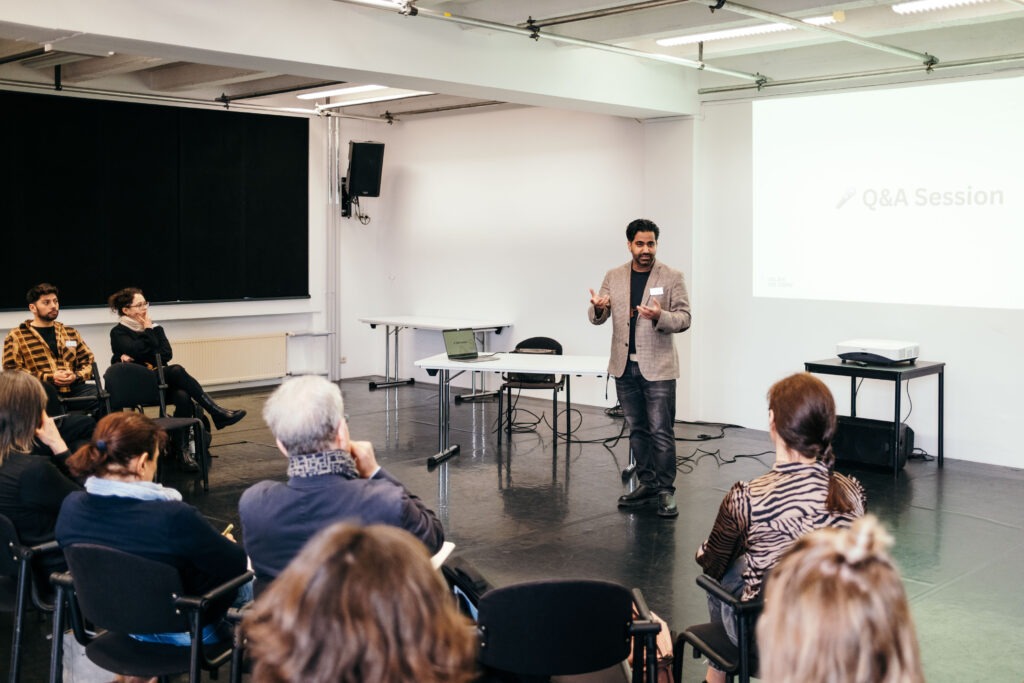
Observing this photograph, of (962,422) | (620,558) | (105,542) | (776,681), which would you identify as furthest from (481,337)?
(776,681)

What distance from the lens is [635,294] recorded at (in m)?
5.82

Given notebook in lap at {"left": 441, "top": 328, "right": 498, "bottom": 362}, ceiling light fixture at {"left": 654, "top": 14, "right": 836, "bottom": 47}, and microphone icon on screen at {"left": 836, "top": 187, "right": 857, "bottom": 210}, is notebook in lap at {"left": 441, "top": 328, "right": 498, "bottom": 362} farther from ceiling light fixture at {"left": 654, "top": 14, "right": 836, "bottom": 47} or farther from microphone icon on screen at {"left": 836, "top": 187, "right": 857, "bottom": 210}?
microphone icon on screen at {"left": 836, "top": 187, "right": 857, "bottom": 210}

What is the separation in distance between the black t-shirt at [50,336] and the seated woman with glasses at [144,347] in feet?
1.20

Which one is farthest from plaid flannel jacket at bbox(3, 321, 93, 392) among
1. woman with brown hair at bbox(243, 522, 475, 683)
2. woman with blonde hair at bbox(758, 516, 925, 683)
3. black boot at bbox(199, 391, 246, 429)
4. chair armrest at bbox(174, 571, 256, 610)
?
woman with blonde hair at bbox(758, 516, 925, 683)

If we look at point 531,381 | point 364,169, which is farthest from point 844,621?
point 364,169

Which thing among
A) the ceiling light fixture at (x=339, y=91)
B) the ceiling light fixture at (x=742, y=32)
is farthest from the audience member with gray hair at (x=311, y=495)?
the ceiling light fixture at (x=339, y=91)

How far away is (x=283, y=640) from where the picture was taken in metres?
1.27

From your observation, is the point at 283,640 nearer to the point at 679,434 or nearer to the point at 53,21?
the point at 53,21

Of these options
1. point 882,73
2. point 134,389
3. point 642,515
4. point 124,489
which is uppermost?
point 882,73

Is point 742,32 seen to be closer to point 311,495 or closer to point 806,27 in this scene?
point 806,27

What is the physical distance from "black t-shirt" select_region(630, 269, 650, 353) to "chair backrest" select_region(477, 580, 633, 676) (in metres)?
3.28

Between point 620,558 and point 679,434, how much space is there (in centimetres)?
328

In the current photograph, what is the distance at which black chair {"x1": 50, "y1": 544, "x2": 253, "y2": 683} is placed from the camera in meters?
2.69

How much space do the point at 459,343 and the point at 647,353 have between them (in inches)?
70.9
